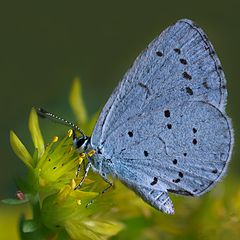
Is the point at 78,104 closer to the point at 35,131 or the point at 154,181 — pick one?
the point at 35,131

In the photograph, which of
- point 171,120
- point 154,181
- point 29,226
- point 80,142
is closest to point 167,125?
point 171,120

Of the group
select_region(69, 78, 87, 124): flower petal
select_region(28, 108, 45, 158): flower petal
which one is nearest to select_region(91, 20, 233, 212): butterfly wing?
select_region(28, 108, 45, 158): flower petal

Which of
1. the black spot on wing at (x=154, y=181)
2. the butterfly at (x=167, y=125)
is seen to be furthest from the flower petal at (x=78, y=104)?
the black spot on wing at (x=154, y=181)

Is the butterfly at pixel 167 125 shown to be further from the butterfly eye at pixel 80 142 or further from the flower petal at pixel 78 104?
the flower petal at pixel 78 104

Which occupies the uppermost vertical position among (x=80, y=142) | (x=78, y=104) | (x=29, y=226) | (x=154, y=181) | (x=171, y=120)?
Answer: (x=78, y=104)

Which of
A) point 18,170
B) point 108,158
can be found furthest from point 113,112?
point 18,170

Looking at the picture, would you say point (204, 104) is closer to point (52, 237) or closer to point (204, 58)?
point (204, 58)

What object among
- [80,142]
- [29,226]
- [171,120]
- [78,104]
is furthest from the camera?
[78,104]

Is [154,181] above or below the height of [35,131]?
below
